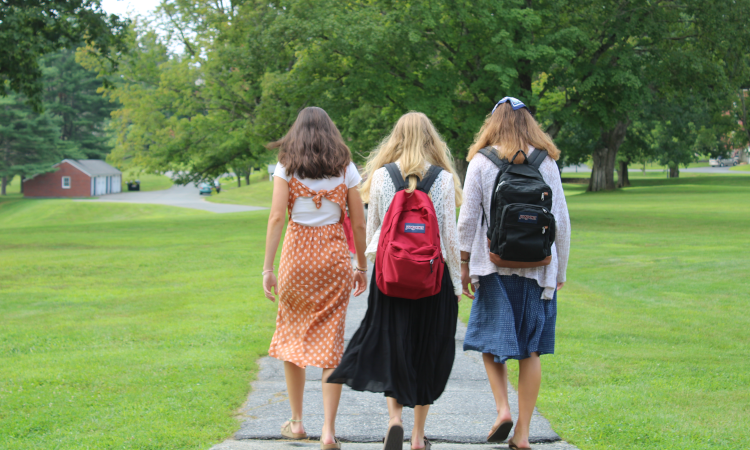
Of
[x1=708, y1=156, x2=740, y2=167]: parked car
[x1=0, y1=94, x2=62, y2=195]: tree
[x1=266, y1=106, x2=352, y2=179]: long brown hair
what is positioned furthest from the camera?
[x1=708, y1=156, x2=740, y2=167]: parked car

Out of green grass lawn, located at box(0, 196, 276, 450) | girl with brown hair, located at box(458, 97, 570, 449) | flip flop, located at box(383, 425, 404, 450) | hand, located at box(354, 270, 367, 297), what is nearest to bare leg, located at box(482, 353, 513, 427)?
girl with brown hair, located at box(458, 97, 570, 449)

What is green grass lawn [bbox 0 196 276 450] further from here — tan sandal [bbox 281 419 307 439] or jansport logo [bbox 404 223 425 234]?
jansport logo [bbox 404 223 425 234]

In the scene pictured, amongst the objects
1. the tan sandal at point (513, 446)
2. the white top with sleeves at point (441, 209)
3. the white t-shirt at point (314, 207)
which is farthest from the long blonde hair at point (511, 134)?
the tan sandal at point (513, 446)

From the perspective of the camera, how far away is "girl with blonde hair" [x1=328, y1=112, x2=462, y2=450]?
384 cm

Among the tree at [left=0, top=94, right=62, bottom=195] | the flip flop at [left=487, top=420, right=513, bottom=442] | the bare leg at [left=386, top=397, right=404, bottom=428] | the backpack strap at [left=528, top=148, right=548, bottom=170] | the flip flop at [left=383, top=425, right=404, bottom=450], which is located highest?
the tree at [left=0, top=94, right=62, bottom=195]

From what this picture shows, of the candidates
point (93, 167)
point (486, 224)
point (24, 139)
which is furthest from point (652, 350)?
point (93, 167)

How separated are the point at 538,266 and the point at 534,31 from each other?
18004 mm

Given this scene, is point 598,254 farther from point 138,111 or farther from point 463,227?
point 138,111

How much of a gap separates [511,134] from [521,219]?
0.55 metres

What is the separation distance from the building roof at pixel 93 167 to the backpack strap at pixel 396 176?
6532cm

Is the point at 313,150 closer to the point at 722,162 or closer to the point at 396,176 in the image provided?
the point at 396,176

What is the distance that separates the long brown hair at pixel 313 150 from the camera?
4.09m

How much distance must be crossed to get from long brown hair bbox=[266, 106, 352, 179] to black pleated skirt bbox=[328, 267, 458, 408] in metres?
0.73

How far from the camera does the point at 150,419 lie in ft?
14.5
